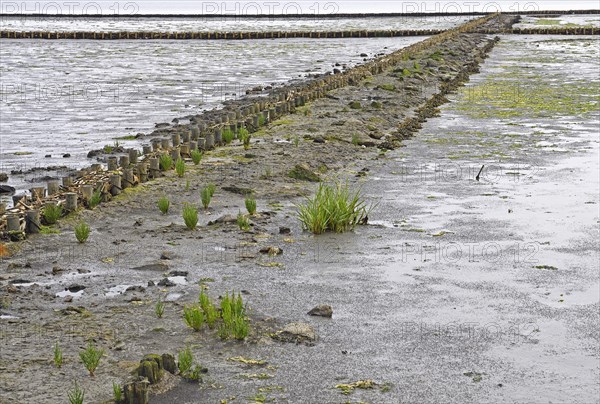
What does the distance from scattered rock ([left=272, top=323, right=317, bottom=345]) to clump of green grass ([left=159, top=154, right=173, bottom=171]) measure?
6.43m

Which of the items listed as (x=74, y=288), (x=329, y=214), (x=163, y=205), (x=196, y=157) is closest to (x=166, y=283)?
(x=74, y=288)

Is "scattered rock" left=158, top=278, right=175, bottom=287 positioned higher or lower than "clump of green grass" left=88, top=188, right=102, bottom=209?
lower

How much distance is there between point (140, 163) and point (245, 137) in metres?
3.14

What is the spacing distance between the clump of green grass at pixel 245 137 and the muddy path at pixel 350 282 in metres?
0.22

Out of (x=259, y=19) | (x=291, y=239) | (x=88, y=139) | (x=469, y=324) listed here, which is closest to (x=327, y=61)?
(x=88, y=139)

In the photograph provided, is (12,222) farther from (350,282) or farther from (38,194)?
(350,282)

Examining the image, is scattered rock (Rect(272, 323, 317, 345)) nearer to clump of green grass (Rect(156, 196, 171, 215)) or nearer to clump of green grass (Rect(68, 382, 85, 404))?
clump of green grass (Rect(68, 382, 85, 404))

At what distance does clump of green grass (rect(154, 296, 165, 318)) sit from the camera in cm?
796

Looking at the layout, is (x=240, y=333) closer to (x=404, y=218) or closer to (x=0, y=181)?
(x=404, y=218)

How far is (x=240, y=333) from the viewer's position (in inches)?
295

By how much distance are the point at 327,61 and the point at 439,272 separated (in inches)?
1138

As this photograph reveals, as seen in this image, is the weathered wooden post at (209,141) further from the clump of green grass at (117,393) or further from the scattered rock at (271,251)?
the clump of green grass at (117,393)

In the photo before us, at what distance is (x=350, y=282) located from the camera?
29.8 ft

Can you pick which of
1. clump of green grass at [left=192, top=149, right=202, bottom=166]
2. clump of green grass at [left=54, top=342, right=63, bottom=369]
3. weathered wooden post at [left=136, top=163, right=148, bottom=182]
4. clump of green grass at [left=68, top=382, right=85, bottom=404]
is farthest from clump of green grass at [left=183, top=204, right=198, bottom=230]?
clump of green grass at [left=68, top=382, right=85, bottom=404]
